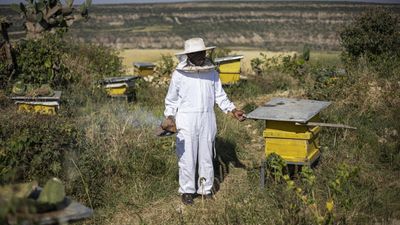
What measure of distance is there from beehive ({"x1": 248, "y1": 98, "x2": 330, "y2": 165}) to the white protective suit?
536mm

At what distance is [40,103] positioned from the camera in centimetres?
890

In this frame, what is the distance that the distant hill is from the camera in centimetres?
4444

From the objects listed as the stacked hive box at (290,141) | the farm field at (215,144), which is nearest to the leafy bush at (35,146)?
the farm field at (215,144)

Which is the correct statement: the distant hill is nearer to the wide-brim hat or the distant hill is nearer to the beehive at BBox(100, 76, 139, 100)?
the beehive at BBox(100, 76, 139, 100)

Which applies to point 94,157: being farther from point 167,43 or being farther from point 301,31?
point 301,31

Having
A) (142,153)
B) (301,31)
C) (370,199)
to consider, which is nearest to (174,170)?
(142,153)

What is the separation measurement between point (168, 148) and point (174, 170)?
538 mm

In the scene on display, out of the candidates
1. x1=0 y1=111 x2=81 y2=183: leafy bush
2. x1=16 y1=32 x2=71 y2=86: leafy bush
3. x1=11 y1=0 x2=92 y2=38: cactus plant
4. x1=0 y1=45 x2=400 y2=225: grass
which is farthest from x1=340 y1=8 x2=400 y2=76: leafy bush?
x1=0 y1=111 x2=81 y2=183: leafy bush

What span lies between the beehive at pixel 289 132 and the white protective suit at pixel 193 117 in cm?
54

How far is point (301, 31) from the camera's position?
48719 mm

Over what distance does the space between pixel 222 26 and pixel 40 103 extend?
148 ft

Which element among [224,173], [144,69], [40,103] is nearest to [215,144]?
[224,173]

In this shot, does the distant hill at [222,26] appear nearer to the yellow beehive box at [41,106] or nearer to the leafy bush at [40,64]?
the leafy bush at [40,64]

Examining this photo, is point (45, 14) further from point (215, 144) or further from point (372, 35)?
point (215, 144)
